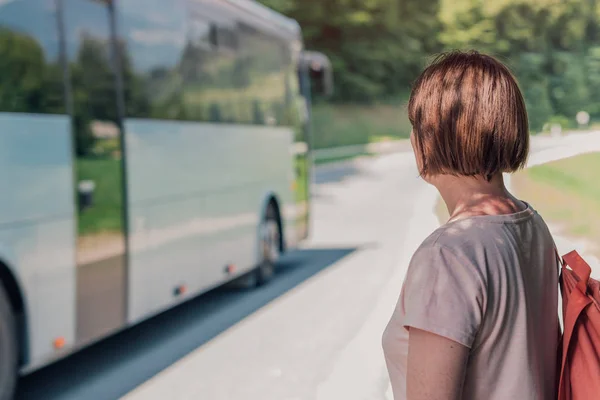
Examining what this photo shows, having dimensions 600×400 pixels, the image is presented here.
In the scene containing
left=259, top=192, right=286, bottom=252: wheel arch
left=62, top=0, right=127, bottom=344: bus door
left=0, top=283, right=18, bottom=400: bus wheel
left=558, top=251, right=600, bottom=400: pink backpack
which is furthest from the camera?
left=259, top=192, right=286, bottom=252: wheel arch

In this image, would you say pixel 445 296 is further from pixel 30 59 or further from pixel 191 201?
pixel 191 201

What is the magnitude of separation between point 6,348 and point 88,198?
1425 mm

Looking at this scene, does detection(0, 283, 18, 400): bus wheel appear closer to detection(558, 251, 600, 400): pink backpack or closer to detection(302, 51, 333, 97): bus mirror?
detection(558, 251, 600, 400): pink backpack

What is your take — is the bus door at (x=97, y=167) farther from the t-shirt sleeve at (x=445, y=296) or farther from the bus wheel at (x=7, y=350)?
the t-shirt sleeve at (x=445, y=296)

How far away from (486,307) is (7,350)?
5041mm

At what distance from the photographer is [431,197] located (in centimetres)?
2766

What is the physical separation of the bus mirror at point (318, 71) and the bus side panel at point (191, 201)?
2.27 m

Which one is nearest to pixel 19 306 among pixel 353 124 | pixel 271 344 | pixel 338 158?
pixel 271 344

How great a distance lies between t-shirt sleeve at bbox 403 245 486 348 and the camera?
1.90m

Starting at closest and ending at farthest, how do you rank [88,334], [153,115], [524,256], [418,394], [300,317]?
[418,394] < [524,256] < [88,334] < [153,115] < [300,317]

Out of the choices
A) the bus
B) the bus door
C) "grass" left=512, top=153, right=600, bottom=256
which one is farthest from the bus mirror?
the bus door

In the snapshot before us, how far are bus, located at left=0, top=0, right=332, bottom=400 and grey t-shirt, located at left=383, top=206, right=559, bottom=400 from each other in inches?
188

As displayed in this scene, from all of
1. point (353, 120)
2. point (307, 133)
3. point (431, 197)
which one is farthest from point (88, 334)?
point (353, 120)

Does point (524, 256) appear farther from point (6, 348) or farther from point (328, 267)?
point (328, 267)
